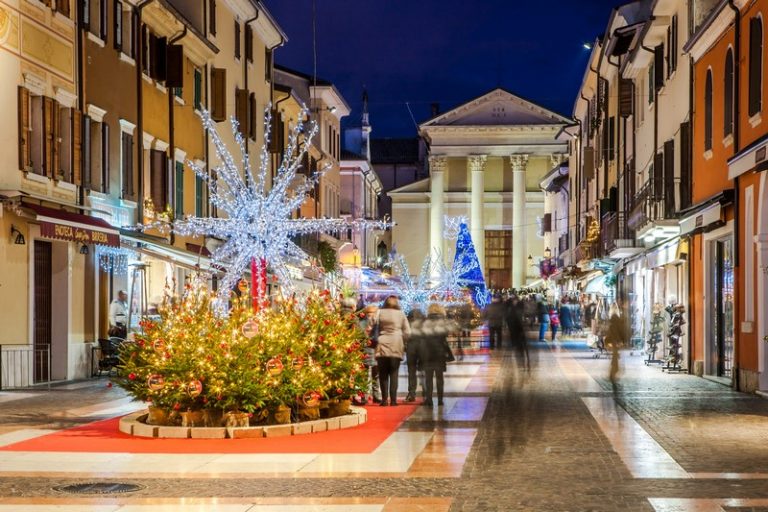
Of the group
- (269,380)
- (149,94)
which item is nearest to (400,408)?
(269,380)

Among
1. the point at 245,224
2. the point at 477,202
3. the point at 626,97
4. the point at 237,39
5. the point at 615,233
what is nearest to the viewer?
the point at 245,224

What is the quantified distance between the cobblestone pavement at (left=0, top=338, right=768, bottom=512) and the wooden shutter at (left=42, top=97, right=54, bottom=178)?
4373 mm

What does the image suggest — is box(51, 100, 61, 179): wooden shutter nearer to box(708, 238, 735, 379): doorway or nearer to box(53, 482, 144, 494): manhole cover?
box(708, 238, 735, 379): doorway

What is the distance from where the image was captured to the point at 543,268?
79875 millimetres

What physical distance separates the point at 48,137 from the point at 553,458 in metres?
14.2

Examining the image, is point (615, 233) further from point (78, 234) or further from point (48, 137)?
point (48, 137)

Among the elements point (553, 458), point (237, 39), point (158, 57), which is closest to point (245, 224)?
point (158, 57)

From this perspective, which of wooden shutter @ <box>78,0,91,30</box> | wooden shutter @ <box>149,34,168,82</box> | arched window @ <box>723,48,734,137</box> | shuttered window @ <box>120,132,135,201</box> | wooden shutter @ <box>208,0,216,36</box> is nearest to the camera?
arched window @ <box>723,48,734,137</box>

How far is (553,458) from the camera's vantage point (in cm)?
1284

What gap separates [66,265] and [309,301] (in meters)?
9.34

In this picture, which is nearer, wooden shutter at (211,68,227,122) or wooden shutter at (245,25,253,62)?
wooden shutter at (211,68,227,122)

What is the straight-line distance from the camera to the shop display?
27547 mm

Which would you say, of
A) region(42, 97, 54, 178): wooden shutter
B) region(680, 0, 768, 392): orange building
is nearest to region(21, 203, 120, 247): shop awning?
region(42, 97, 54, 178): wooden shutter

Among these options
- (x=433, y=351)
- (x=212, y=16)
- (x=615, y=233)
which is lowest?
(x=433, y=351)
